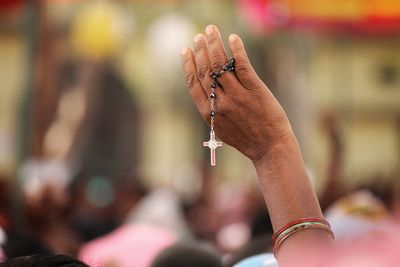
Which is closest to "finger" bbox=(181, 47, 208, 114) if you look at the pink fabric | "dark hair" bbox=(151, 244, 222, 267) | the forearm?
the forearm

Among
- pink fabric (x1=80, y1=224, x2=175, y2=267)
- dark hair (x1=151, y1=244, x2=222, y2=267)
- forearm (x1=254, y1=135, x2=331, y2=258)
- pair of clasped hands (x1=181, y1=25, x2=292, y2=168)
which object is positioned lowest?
pink fabric (x1=80, y1=224, x2=175, y2=267)

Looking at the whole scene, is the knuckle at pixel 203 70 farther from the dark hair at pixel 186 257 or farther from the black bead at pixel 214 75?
the dark hair at pixel 186 257

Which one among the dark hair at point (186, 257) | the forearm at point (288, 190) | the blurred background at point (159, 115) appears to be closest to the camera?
the forearm at point (288, 190)

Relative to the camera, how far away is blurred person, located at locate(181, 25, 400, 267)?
175 centimetres

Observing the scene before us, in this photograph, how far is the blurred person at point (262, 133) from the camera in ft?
5.75

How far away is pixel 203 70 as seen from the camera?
6.06 ft

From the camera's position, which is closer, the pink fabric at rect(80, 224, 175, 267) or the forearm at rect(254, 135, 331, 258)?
the forearm at rect(254, 135, 331, 258)

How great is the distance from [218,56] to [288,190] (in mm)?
272

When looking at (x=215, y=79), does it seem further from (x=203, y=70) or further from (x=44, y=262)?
(x=44, y=262)

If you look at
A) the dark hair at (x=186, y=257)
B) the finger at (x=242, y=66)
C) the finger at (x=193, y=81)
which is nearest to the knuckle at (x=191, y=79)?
the finger at (x=193, y=81)

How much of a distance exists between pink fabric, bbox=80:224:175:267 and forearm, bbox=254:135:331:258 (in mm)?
1495

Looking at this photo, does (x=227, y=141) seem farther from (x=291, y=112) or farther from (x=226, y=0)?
(x=226, y=0)

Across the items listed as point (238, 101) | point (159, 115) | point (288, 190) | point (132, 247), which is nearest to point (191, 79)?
point (238, 101)

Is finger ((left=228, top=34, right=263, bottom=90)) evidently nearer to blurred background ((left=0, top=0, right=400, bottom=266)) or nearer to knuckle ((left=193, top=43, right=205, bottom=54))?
knuckle ((left=193, top=43, right=205, bottom=54))
